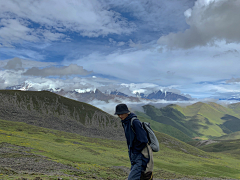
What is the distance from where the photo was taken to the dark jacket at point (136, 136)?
24.2 ft

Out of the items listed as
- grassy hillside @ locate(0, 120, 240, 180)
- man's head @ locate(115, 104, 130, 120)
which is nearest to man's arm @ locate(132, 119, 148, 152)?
man's head @ locate(115, 104, 130, 120)

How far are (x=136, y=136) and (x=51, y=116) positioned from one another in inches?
6838

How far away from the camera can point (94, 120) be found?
19400cm

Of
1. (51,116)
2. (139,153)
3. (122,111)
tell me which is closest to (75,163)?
(139,153)

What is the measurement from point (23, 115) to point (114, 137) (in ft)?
278

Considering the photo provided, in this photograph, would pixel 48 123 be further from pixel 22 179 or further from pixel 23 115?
pixel 22 179

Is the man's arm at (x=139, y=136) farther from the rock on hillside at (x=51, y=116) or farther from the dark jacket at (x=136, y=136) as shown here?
the rock on hillside at (x=51, y=116)

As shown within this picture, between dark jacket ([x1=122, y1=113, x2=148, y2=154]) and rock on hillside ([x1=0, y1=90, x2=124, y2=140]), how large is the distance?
5789 inches

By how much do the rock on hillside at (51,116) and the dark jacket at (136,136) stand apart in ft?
482

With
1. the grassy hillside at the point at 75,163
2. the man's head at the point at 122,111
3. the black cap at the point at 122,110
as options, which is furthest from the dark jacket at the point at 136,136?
the grassy hillside at the point at 75,163

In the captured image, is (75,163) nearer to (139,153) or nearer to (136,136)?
(139,153)

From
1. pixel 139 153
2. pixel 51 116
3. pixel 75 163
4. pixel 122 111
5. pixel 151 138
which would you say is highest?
pixel 122 111

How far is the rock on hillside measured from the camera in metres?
144

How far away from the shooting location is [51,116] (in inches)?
6491
